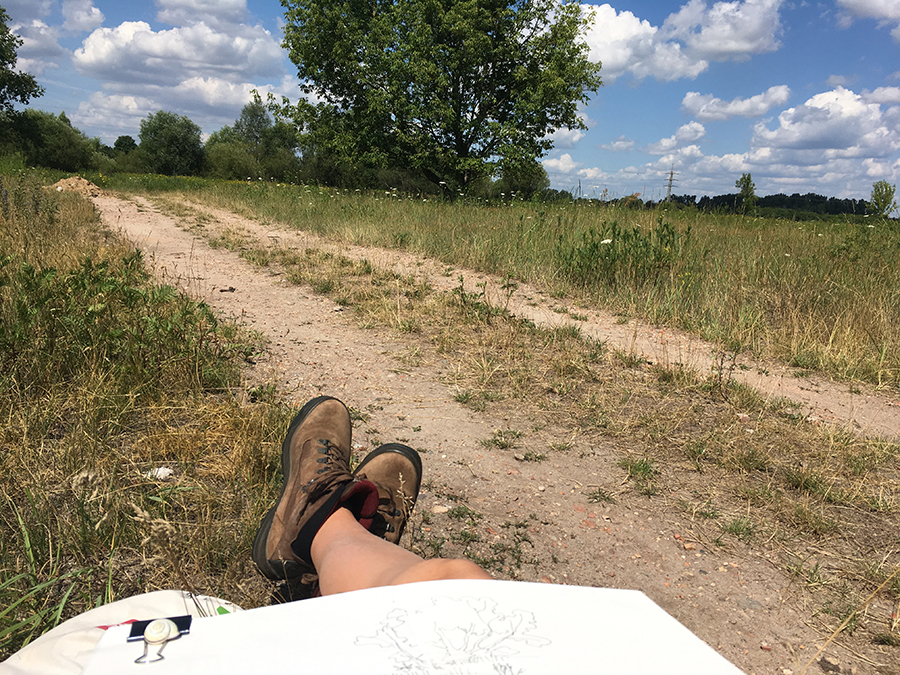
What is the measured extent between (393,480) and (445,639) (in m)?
1.27

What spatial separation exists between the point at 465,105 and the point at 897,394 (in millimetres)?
16519

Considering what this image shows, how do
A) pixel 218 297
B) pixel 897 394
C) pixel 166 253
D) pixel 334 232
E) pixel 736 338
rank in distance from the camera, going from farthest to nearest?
pixel 334 232
pixel 166 253
pixel 218 297
pixel 736 338
pixel 897 394

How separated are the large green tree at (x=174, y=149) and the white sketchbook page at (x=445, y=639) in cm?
→ 6458

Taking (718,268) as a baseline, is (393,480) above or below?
below

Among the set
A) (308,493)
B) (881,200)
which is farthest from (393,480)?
(881,200)

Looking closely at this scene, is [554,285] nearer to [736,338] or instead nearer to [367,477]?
[736,338]

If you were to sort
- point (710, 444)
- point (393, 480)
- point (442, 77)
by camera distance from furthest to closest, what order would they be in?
point (442, 77), point (710, 444), point (393, 480)

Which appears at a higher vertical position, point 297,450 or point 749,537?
point 297,450

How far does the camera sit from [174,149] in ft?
186

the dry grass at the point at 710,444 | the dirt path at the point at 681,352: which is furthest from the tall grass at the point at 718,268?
the dry grass at the point at 710,444

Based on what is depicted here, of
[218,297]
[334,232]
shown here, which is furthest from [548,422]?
[334,232]

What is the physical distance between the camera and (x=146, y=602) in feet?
4.10

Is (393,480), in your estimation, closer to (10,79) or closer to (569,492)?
(569,492)

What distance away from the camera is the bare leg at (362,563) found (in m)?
1.12
